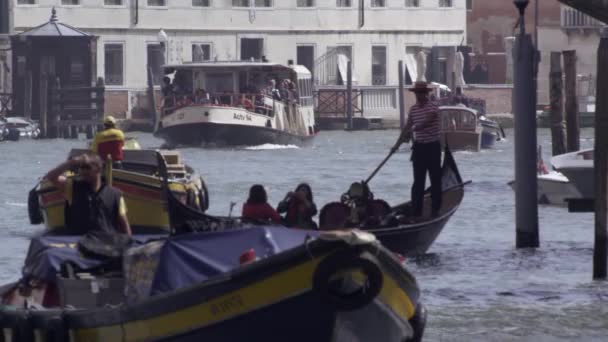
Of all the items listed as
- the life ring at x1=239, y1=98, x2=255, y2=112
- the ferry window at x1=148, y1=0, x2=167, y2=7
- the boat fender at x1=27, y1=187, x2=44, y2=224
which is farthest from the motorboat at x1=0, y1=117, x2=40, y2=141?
the boat fender at x1=27, y1=187, x2=44, y2=224

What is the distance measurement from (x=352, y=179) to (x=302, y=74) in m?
9.05

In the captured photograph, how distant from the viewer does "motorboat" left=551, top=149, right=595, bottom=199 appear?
17.2m

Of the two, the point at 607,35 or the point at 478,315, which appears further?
the point at 607,35

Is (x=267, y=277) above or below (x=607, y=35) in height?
below

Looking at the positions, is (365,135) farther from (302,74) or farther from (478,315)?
(478,315)

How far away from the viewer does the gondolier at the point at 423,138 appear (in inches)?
523

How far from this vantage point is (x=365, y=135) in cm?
4228

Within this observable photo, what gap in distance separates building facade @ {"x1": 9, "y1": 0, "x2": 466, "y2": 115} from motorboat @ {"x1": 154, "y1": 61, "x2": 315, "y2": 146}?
8.05m

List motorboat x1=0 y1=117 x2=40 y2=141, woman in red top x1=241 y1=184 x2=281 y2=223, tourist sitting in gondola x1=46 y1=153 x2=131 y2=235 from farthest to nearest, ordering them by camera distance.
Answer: motorboat x1=0 y1=117 x2=40 y2=141 < woman in red top x1=241 y1=184 x2=281 y2=223 < tourist sitting in gondola x1=46 y1=153 x2=131 y2=235

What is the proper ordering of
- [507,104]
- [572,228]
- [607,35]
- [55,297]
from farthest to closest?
[507,104]
[572,228]
[607,35]
[55,297]

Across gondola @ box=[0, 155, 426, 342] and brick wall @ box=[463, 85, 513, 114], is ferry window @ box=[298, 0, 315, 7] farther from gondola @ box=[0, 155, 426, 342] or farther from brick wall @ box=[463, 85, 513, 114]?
gondola @ box=[0, 155, 426, 342]

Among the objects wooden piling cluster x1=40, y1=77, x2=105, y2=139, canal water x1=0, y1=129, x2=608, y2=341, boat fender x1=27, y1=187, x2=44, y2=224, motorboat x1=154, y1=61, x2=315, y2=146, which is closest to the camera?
canal water x1=0, y1=129, x2=608, y2=341

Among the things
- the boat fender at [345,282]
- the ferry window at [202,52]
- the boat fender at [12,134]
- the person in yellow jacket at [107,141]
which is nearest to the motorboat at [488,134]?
the ferry window at [202,52]

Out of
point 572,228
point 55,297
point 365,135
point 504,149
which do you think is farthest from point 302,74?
point 55,297
